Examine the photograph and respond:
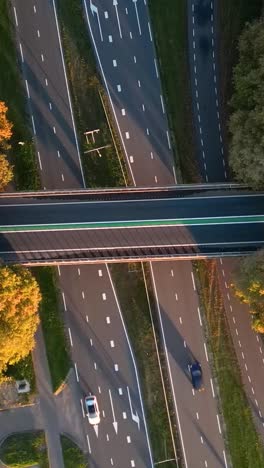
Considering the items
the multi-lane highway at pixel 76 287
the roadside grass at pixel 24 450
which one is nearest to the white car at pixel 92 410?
the multi-lane highway at pixel 76 287

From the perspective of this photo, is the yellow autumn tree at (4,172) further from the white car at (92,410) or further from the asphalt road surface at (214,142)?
the white car at (92,410)

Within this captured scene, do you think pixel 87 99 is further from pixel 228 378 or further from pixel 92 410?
pixel 228 378

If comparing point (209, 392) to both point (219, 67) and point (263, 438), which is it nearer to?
point (263, 438)

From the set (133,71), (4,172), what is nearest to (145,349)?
(4,172)

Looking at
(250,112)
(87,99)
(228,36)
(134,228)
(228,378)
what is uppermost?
(228,36)

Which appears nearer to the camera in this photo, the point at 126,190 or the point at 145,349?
the point at 126,190
